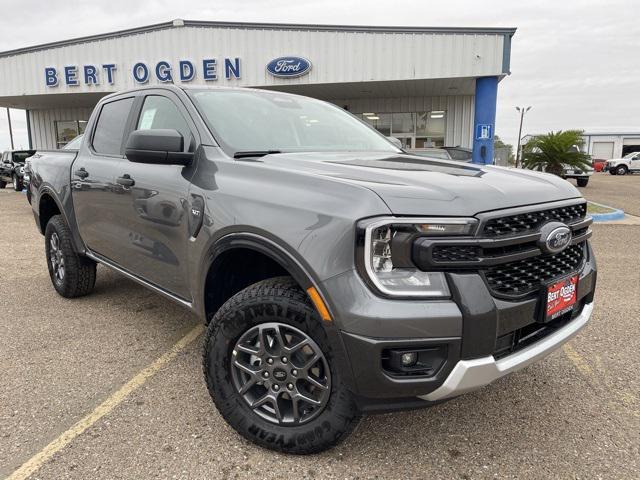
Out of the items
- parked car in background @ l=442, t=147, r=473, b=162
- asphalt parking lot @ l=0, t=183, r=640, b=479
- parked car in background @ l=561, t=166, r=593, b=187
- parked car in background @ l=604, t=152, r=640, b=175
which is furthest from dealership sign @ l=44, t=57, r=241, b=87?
parked car in background @ l=604, t=152, r=640, b=175

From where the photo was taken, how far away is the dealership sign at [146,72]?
54.5ft

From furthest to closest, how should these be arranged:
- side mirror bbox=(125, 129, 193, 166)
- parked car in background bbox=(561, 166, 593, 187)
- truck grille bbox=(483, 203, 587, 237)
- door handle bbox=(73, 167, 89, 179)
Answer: parked car in background bbox=(561, 166, 593, 187) → door handle bbox=(73, 167, 89, 179) → side mirror bbox=(125, 129, 193, 166) → truck grille bbox=(483, 203, 587, 237)

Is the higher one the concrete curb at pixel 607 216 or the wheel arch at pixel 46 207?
the wheel arch at pixel 46 207

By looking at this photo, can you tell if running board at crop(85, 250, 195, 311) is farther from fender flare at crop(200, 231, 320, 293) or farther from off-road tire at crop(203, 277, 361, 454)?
off-road tire at crop(203, 277, 361, 454)

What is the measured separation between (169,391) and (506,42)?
14.5 m

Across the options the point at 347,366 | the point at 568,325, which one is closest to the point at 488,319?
the point at 347,366

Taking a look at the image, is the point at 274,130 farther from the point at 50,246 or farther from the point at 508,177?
the point at 50,246

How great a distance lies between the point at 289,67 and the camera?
15.9 metres

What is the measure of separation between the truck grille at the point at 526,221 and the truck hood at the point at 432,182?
5cm

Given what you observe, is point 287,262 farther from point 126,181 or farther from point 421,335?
point 126,181

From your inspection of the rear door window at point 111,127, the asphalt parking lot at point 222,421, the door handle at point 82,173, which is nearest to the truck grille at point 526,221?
the asphalt parking lot at point 222,421

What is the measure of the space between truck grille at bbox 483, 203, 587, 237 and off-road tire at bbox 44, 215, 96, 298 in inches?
145

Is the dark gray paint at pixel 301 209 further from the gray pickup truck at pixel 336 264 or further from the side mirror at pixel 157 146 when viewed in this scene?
the side mirror at pixel 157 146

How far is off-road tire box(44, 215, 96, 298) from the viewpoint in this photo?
4406 mm
